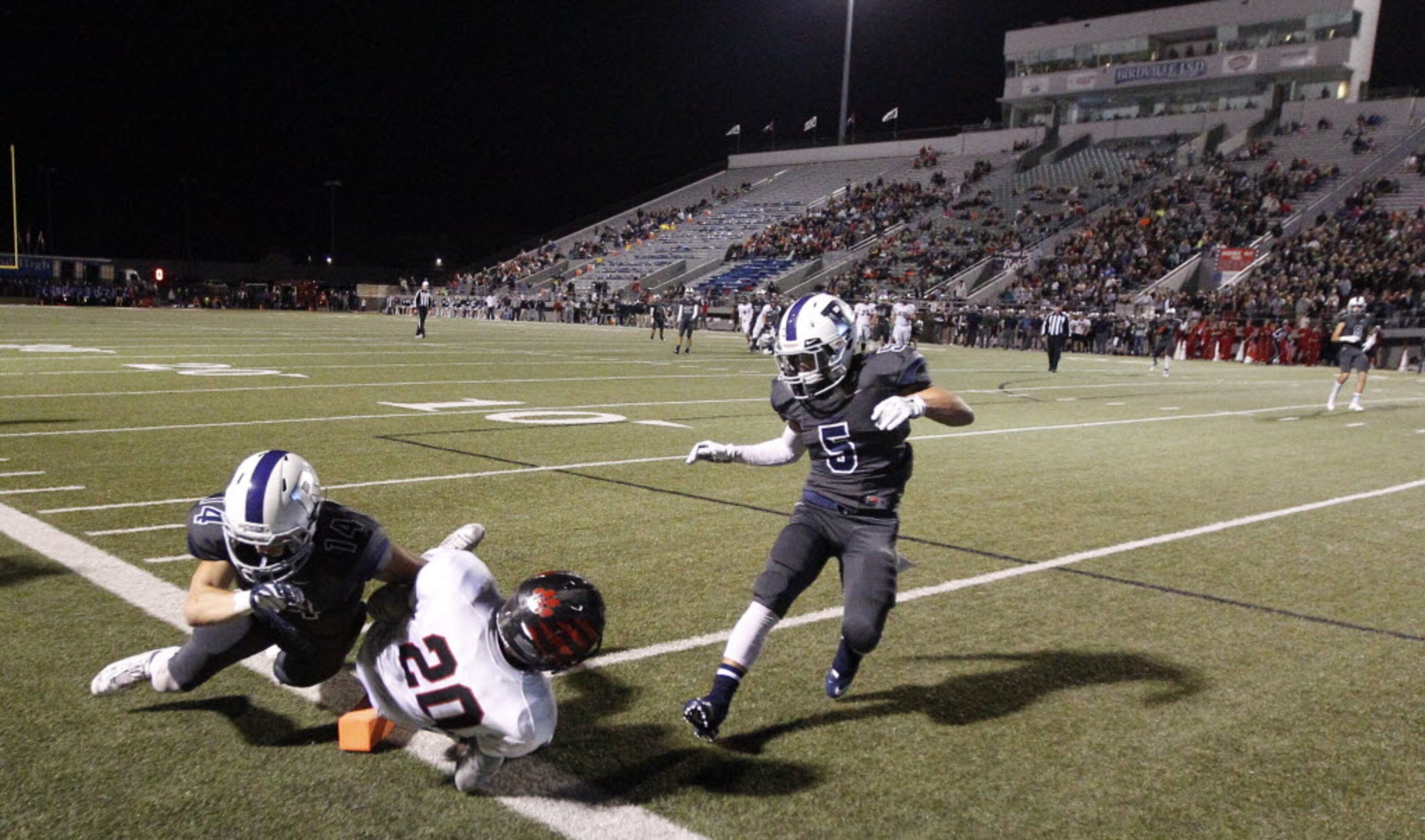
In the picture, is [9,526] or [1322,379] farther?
[1322,379]

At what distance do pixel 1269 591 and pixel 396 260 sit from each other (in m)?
82.9

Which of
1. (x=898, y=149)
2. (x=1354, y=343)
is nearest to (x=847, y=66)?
(x=898, y=149)

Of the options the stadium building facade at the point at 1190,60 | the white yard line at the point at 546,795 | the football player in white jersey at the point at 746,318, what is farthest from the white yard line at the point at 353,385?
the stadium building facade at the point at 1190,60

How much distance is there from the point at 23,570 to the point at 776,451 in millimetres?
3809

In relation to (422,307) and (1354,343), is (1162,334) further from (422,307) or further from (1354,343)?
(422,307)

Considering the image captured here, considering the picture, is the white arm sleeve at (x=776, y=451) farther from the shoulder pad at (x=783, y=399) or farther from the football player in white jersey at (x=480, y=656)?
the football player in white jersey at (x=480, y=656)

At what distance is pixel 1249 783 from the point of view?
3.21 meters

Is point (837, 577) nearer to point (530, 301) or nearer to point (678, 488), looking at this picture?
point (678, 488)

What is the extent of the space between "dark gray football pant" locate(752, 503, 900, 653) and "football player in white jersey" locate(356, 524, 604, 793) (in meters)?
0.88

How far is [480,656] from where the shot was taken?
117 inches

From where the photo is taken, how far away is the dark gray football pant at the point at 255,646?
3.42 metres

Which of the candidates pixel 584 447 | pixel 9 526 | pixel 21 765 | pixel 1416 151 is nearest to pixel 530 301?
pixel 1416 151

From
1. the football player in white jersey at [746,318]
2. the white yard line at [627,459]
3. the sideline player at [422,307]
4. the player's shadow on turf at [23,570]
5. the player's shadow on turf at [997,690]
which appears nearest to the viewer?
the player's shadow on turf at [997,690]

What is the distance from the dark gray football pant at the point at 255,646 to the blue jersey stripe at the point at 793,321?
1791 mm
